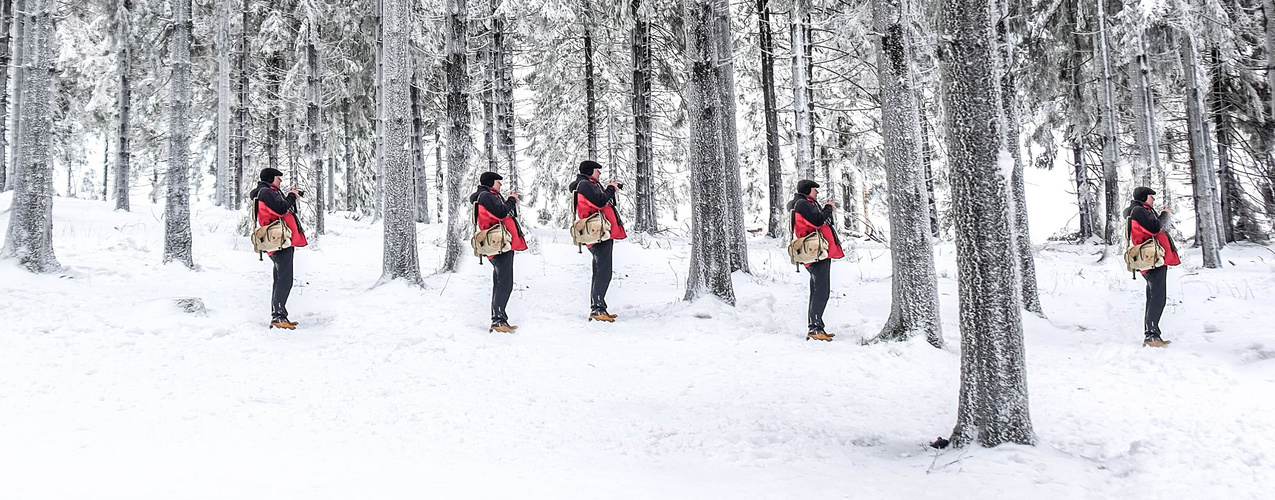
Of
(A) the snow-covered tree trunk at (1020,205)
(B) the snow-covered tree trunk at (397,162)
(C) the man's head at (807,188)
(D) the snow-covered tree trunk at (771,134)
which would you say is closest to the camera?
(C) the man's head at (807,188)

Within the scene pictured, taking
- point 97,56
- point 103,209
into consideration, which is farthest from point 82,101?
point 103,209

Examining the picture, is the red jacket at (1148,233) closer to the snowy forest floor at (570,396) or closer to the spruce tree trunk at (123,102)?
the snowy forest floor at (570,396)

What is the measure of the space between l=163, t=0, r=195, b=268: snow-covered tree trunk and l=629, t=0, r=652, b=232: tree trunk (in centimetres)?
903

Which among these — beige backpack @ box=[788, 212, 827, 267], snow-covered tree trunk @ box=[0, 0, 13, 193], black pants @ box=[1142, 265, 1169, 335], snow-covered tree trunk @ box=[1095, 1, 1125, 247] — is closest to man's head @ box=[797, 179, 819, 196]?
beige backpack @ box=[788, 212, 827, 267]

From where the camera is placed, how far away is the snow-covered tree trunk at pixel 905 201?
285 inches

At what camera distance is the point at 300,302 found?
29.2 feet

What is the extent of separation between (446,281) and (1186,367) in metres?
9.04

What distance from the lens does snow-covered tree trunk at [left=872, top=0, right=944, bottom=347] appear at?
7227 millimetres

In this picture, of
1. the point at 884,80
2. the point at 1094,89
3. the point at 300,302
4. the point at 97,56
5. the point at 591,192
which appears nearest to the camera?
the point at 884,80

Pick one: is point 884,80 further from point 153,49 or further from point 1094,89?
point 153,49

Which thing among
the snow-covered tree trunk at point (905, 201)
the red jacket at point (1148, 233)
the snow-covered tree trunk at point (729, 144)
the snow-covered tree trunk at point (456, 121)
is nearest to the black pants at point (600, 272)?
the snow-covered tree trunk at point (729, 144)

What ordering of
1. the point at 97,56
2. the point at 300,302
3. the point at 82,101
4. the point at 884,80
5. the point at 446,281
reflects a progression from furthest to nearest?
1. the point at 82,101
2. the point at 97,56
3. the point at 446,281
4. the point at 300,302
5. the point at 884,80

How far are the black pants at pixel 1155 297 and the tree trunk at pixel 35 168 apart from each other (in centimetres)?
1292

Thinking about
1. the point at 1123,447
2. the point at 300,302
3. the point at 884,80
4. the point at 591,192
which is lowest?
the point at 1123,447
